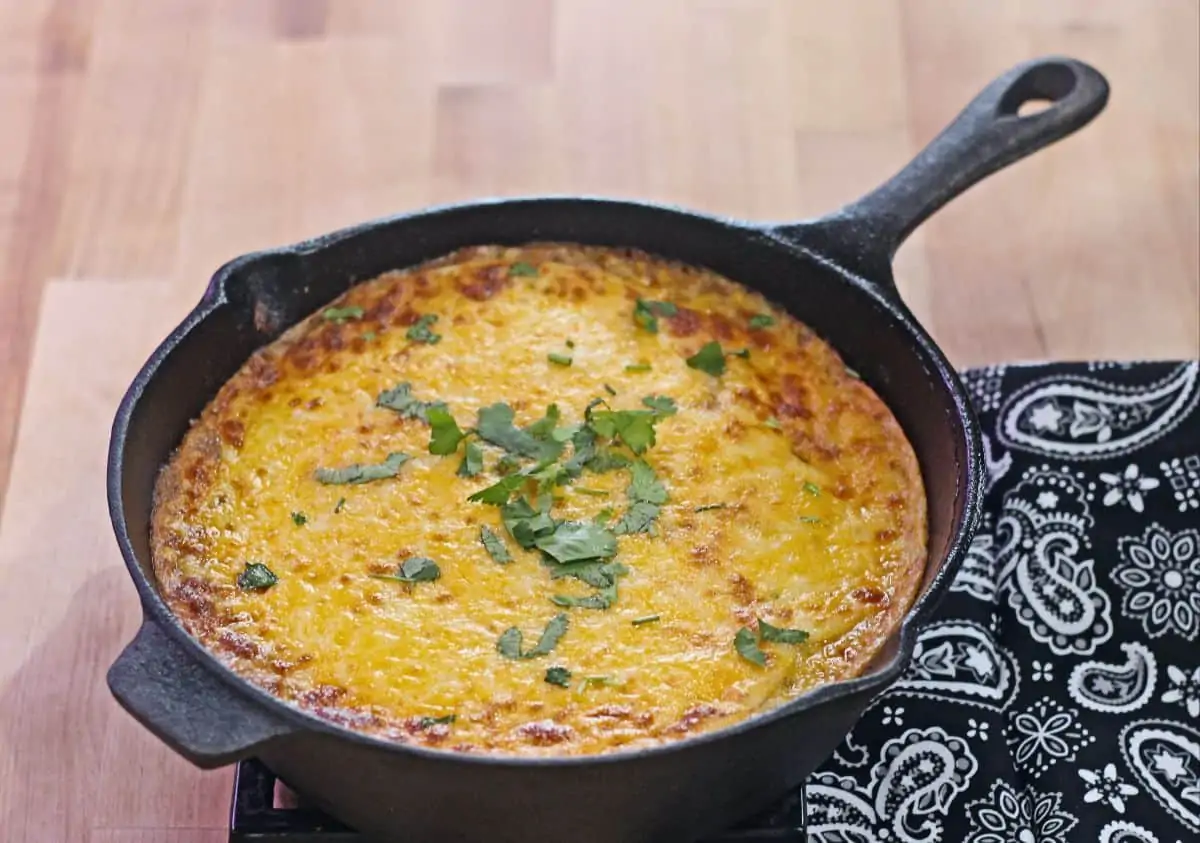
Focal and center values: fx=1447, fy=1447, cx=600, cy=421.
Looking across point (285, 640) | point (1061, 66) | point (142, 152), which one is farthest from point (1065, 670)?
point (142, 152)

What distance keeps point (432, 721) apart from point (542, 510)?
1.38 ft

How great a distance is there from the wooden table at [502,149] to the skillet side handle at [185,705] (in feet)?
2.94

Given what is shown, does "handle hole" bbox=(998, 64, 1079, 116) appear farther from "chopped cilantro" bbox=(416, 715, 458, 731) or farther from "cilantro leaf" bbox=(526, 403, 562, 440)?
"chopped cilantro" bbox=(416, 715, 458, 731)

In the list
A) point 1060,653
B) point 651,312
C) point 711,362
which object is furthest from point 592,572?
point 1060,653

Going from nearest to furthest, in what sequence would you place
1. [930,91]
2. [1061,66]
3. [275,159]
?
[1061,66]
[275,159]
[930,91]

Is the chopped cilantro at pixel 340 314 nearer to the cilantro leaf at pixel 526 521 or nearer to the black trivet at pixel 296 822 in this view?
the cilantro leaf at pixel 526 521

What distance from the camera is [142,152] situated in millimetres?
3523

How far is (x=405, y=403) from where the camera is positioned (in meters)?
2.49

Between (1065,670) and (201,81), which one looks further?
(201,81)

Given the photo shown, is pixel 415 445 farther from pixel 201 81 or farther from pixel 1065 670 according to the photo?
pixel 201 81

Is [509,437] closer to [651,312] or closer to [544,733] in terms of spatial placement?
[651,312]

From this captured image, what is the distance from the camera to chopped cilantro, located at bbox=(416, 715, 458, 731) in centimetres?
205

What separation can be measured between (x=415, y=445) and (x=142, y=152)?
153cm

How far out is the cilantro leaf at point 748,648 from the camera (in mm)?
2141
